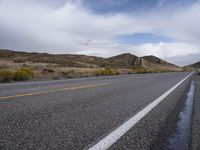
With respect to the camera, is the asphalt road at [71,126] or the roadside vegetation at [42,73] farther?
the roadside vegetation at [42,73]

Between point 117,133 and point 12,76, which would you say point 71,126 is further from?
point 12,76

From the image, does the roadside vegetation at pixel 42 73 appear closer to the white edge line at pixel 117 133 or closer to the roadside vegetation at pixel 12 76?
the roadside vegetation at pixel 12 76

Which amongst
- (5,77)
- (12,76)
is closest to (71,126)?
(5,77)

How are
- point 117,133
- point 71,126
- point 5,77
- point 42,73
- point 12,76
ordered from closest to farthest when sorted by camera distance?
point 117,133 → point 71,126 → point 5,77 → point 12,76 → point 42,73

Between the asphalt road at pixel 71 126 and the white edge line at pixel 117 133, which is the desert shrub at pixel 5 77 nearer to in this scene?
the asphalt road at pixel 71 126

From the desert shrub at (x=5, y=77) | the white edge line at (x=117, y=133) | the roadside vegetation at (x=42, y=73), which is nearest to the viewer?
the white edge line at (x=117, y=133)

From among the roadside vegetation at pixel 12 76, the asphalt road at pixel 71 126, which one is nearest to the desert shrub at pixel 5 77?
the roadside vegetation at pixel 12 76

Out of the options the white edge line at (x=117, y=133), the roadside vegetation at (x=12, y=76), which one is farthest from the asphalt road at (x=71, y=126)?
the roadside vegetation at (x=12, y=76)

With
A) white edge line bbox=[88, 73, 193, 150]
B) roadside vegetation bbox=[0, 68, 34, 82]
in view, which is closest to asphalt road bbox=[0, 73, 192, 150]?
white edge line bbox=[88, 73, 193, 150]

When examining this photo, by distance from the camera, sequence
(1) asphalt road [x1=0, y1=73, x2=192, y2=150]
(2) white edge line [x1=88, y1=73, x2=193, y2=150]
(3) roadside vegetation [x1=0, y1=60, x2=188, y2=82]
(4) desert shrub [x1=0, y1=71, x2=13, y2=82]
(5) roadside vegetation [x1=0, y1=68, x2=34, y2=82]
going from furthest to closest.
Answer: (3) roadside vegetation [x1=0, y1=60, x2=188, y2=82] < (5) roadside vegetation [x1=0, y1=68, x2=34, y2=82] < (4) desert shrub [x1=0, y1=71, x2=13, y2=82] < (1) asphalt road [x1=0, y1=73, x2=192, y2=150] < (2) white edge line [x1=88, y1=73, x2=193, y2=150]

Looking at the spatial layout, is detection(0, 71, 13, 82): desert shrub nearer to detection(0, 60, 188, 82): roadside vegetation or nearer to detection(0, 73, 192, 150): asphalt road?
detection(0, 60, 188, 82): roadside vegetation

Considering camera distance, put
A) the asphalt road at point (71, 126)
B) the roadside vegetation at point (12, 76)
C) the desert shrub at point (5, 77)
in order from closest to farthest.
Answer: the asphalt road at point (71, 126) < the desert shrub at point (5, 77) < the roadside vegetation at point (12, 76)

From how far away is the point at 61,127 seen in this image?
13.7ft

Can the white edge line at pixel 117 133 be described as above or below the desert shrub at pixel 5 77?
above
